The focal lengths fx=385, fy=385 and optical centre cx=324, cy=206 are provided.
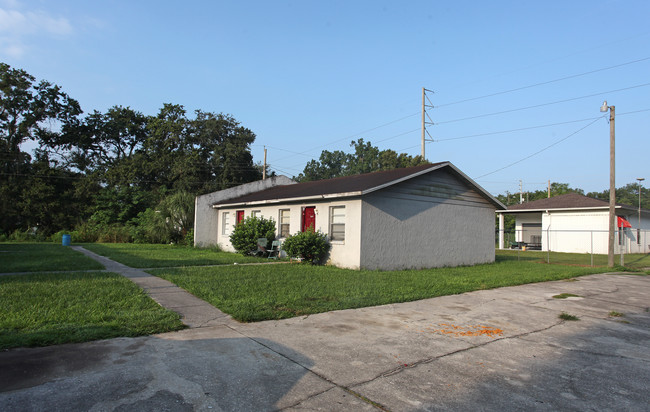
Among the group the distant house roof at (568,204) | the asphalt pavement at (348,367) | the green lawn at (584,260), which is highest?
the distant house roof at (568,204)

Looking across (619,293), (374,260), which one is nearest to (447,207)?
(374,260)

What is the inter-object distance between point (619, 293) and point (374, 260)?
21.7 ft

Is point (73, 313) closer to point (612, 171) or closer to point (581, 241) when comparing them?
point (612, 171)

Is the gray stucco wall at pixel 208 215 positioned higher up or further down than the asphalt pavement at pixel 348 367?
higher up

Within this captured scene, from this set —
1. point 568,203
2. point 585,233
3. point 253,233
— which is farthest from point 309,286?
point 568,203

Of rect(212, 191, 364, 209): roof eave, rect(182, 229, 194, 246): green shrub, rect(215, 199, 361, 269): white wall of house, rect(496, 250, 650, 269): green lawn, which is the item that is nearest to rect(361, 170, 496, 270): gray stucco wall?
rect(215, 199, 361, 269): white wall of house

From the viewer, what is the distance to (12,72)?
1399 inches

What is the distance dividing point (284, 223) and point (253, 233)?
4.57ft

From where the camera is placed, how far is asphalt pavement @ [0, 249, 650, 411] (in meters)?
3.37

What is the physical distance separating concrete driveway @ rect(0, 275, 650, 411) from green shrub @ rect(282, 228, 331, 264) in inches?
263

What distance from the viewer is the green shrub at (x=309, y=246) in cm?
1319

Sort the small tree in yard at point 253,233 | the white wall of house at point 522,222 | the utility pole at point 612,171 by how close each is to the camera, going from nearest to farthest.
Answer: the small tree in yard at point 253,233
the utility pole at point 612,171
the white wall of house at point 522,222

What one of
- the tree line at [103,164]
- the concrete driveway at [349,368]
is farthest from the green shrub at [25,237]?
the concrete driveway at [349,368]

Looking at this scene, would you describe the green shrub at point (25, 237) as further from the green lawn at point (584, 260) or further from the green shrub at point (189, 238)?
the green lawn at point (584, 260)
